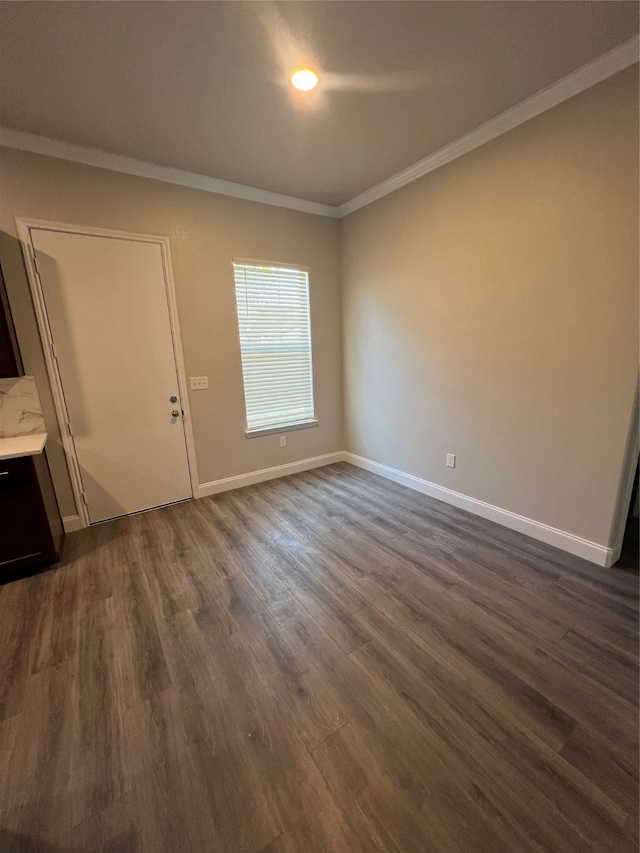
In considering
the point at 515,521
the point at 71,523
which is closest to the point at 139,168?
the point at 71,523

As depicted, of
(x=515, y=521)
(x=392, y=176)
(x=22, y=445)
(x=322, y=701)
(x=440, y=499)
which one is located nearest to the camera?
(x=322, y=701)

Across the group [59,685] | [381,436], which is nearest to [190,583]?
[59,685]

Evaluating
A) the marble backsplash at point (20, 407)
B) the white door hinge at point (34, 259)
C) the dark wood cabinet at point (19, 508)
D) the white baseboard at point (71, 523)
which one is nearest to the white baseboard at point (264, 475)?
the white baseboard at point (71, 523)

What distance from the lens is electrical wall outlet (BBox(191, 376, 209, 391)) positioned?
3.18 meters

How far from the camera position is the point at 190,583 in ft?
7.06

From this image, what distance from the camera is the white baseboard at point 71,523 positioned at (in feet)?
9.07

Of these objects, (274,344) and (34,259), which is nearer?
(34,259)

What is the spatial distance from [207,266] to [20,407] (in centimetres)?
187

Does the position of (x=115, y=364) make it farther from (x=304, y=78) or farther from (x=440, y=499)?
(x=440, y=499)

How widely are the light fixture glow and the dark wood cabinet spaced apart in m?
2.19

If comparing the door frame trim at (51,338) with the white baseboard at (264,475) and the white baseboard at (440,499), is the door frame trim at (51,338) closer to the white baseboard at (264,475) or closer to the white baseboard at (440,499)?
the white baseboard at (264,475)

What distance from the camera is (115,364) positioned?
110 inches

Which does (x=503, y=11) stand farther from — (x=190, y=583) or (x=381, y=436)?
(x=190, y=583)

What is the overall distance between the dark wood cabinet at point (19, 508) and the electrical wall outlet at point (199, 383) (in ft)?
4.02
